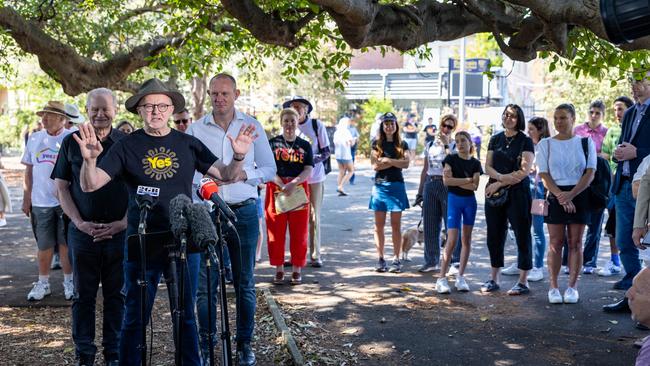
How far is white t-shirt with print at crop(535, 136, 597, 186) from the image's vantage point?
8516 mm

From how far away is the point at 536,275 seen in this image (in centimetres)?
968

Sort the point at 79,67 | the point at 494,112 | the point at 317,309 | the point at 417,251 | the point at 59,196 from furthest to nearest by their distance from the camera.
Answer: the point at 494,112, the point at 417,251, the point at 79,67, the point at 317,309, the point at 59,196

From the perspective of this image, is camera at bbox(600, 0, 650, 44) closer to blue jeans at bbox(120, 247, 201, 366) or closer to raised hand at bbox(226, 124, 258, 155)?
raised hand at bbox(226, 124, 258, 155)

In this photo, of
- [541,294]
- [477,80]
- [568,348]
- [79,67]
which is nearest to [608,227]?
[541,294]

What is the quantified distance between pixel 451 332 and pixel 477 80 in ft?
131

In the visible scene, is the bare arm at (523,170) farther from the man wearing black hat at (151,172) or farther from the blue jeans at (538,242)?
the man wearing black hat at (151,172)

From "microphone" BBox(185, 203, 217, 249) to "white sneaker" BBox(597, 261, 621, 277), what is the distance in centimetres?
710

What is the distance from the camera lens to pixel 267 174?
6.18 meters

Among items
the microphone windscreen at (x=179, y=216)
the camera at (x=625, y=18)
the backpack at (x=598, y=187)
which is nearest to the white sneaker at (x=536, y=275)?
the backpack at (x=598, y=187)

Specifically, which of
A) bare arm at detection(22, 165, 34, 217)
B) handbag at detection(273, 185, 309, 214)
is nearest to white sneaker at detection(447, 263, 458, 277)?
handbag at detection(273, 185, 309, 214)

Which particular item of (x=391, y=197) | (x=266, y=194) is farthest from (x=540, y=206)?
(x=266, y=194)

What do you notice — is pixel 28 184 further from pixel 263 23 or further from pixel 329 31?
pixel 329 31

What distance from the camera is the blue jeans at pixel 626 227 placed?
8188mm

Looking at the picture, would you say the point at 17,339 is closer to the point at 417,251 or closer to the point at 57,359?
the point at 57,359
